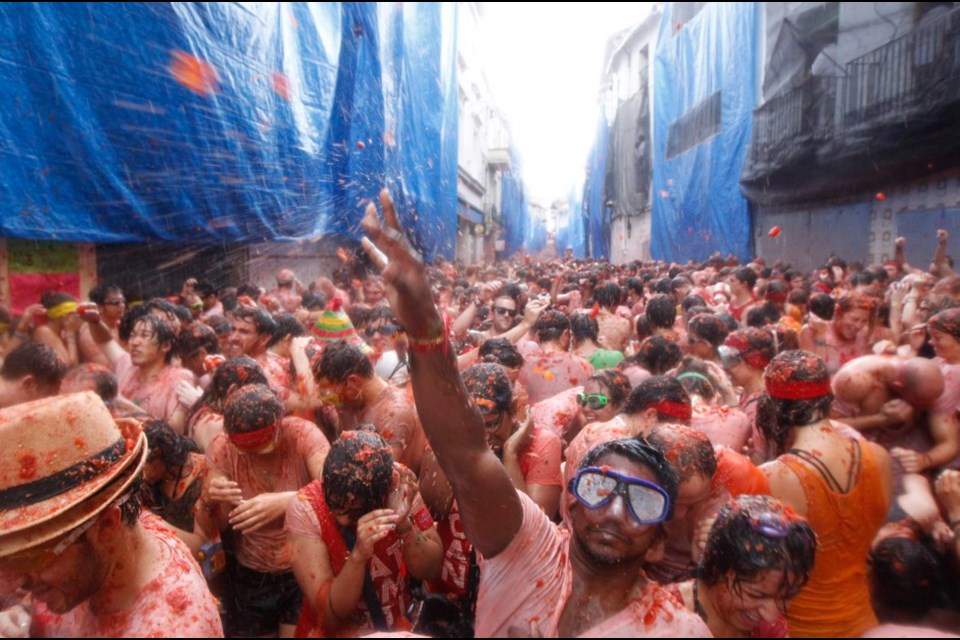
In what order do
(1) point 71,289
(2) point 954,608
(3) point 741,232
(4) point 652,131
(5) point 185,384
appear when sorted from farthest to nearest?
(4) point 652,131, (3) point 741,232, (1) point 71,289, (5) point 185,384, (2) point 954,608

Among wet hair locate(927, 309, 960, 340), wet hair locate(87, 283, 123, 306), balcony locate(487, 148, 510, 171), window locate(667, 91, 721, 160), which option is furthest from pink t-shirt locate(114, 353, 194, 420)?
Result: balcony locate(487, 148, 510, 171)

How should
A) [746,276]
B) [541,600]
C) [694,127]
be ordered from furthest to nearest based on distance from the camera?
[694,127] → [746,276] → [541,600]

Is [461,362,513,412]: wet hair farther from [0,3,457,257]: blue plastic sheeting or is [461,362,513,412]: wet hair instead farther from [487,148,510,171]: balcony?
[487,148,510,171]: balcony

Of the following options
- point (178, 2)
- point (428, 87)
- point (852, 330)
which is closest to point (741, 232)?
point (428, 87)

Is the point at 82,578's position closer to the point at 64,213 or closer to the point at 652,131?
the point at 64,213

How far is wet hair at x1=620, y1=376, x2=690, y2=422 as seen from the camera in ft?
9.07

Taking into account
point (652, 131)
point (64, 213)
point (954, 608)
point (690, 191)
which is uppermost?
point (652, 131)

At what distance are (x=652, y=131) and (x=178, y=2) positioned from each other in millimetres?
23400

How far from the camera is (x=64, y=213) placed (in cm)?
559

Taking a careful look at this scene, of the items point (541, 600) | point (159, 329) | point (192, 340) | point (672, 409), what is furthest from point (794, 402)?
point (192, 340)

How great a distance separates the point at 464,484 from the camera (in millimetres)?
1389

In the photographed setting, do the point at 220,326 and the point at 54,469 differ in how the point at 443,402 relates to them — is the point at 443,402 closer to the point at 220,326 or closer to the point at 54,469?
the point at 54,469

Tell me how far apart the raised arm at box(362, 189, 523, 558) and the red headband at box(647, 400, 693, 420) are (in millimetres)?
1505

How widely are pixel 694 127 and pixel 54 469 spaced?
2253 cm
